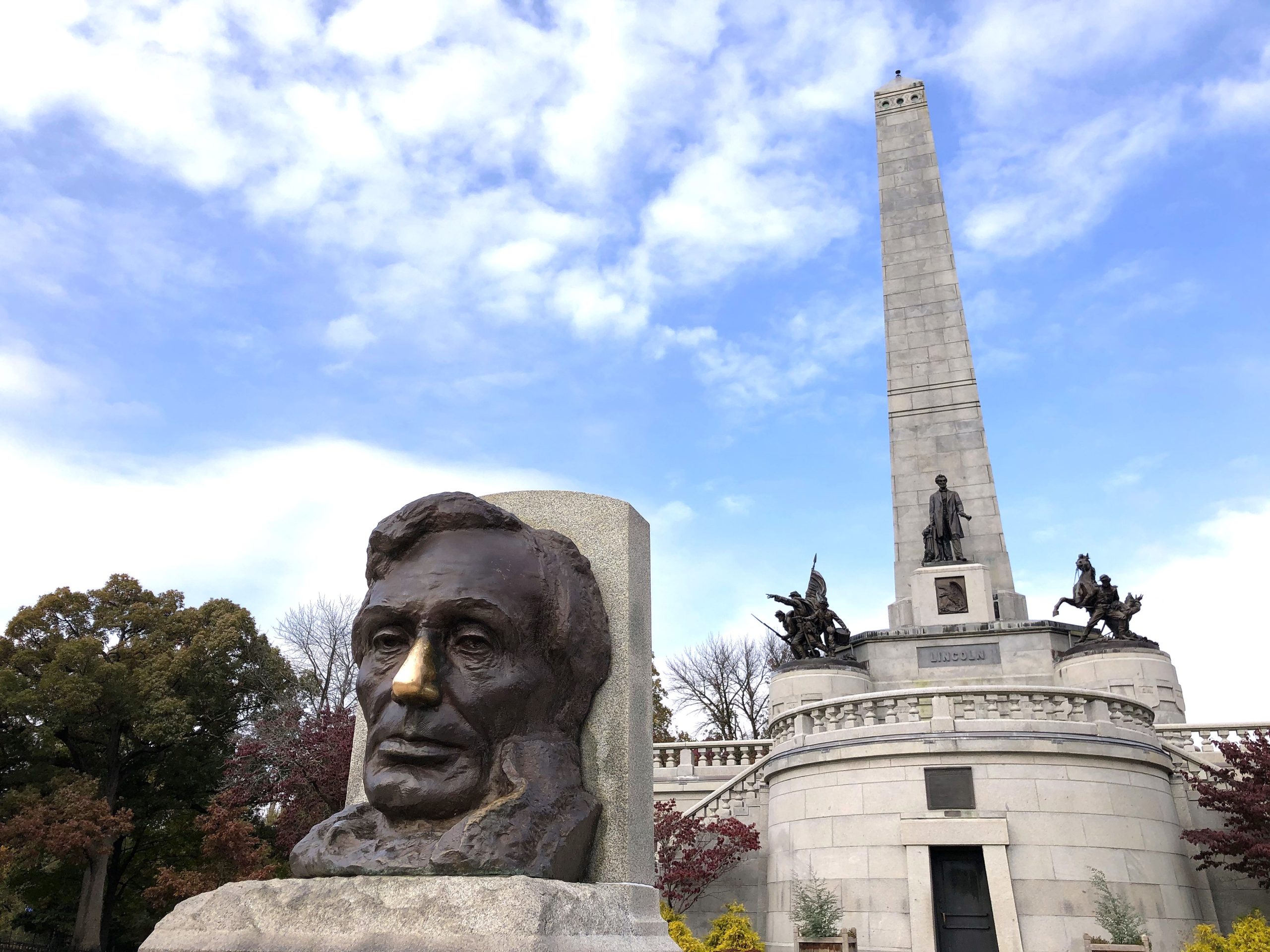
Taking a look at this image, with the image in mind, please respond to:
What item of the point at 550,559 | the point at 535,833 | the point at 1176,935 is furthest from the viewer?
the point at 1176,935

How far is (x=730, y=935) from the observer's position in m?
13.5

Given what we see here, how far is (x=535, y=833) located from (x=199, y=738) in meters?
22.3

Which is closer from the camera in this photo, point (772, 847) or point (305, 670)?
point (772, 847)

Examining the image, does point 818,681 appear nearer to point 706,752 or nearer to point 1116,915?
point 706,752

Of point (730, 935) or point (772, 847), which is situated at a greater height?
point (772, 847)

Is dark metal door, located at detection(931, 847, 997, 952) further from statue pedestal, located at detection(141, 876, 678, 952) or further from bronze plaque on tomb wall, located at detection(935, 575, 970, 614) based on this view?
statue pedestal, located at detection(141, 876, 678, 952)

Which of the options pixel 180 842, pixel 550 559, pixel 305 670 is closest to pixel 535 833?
pixel 550 559

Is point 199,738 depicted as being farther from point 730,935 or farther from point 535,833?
point 535,833

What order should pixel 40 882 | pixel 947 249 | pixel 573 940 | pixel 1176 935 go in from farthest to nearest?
pixel 947 249 < pixel 40 882 < pixel 1176 935 < pixel 573 940

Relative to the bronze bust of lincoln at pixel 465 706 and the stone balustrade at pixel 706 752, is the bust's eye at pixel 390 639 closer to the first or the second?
the bronze bust of lincoln at pixel 465 706

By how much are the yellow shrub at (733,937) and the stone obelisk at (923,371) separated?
35.2 ft

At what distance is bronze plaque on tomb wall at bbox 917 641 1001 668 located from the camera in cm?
2070

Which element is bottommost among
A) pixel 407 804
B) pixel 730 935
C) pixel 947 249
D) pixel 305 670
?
pixel 730 935

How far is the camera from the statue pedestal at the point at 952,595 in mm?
21859
